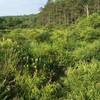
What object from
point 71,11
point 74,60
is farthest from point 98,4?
point 74,60

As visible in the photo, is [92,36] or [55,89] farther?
[92,36]

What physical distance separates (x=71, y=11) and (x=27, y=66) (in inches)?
3061

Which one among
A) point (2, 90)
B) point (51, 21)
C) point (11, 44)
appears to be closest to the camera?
point (2, 90)

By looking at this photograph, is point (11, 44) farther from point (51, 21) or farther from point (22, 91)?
point (51, 21)

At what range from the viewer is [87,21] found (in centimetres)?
3138

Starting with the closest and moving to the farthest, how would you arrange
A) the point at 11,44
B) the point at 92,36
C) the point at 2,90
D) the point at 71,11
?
the point at 2,90 → the point at 11,44 → the point at 92,36 → the point at 71,11

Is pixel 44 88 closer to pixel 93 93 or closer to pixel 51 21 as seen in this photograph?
pixel 93 93

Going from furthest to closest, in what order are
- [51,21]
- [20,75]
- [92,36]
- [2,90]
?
[51,21], [92,36], [20,75], [2,90]

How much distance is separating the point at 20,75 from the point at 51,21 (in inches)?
3576

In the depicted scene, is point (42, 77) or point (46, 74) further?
point (46, 74)

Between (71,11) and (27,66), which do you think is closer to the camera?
(27,66)

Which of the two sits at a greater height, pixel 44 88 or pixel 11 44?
pixel 11 44

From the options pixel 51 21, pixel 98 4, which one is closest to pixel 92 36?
pixel 98 4

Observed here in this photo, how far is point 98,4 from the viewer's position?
243 ft
